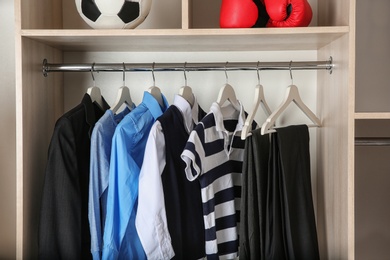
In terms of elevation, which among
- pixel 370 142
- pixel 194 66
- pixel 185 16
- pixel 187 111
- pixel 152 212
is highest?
pixel 185 16

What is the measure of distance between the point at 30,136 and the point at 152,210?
47cm

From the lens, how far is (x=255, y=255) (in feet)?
6.27

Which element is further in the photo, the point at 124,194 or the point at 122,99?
the point at 122,99

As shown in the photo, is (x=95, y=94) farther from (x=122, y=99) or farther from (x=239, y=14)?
(x=239, y=14)

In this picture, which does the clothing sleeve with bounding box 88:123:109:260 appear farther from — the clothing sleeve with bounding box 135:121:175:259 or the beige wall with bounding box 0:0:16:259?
the beige wall with bounding box 0:0:16:259

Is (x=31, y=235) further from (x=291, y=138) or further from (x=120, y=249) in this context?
(x=291, y=138)

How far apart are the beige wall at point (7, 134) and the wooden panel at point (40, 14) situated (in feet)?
0.74

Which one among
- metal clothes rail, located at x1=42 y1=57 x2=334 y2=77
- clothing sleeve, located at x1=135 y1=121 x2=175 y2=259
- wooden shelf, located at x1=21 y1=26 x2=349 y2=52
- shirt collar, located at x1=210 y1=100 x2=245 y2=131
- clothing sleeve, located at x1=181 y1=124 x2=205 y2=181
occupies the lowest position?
clothing sleeve, located at x1=135 y1=121 x2=175 y2=259

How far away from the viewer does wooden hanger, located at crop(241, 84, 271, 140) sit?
1949mm

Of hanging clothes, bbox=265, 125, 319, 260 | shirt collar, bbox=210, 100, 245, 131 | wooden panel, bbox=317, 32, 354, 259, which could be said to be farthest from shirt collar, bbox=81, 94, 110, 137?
wooden panel, bbox=317, 32, 354, 259

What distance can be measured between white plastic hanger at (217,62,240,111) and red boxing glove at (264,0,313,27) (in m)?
0.28

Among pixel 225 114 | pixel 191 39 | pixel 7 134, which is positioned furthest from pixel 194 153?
pixel 7 134

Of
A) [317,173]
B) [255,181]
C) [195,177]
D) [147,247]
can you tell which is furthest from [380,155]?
[147,247]

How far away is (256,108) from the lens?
2070 millimetres
